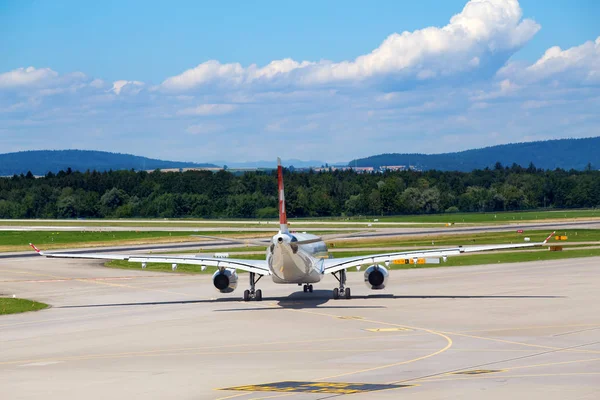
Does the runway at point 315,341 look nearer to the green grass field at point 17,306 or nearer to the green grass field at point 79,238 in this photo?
the green grass field at point 17,306

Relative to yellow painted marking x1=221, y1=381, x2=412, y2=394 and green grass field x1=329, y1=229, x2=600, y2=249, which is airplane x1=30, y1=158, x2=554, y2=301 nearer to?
yellow painted marking x1=221, y1=381, x2=412, y2=394

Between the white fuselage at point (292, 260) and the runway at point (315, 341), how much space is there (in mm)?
1770

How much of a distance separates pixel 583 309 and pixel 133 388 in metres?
25.7

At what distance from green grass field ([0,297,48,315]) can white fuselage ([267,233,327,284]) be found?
14.3 m

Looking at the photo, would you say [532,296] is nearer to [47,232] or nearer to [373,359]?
[373,359]

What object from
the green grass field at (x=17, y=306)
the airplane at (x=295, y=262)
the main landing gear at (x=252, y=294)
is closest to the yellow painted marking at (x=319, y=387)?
the airplane at (x=295, y=262)

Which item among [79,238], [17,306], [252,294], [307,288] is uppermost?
[79,238]

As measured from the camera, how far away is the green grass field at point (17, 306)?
49703mm

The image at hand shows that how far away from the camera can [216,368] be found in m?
29.8

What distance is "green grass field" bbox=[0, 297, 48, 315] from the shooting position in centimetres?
4970

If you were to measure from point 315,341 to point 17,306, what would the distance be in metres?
22.9

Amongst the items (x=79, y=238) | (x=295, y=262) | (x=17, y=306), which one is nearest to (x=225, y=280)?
(x=295, y=262)

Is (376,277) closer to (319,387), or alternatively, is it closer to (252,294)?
(252,294)

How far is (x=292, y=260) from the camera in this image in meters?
44.5
